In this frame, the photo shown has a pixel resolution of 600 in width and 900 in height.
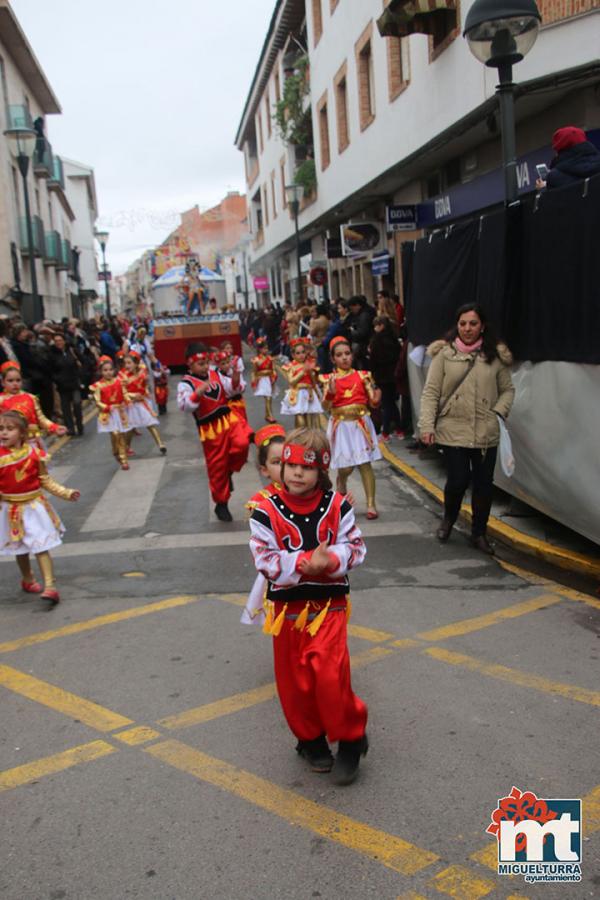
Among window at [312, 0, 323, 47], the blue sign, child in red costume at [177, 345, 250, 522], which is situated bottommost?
child in red costume at [177, 345, 250, 522]

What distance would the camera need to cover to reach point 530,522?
778cm

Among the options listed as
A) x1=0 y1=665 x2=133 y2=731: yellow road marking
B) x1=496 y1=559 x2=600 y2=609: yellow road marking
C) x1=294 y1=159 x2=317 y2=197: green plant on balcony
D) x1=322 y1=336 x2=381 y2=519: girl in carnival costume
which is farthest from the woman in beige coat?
x1=294 y1=159 x2=317 y2=197: green plant on balcony

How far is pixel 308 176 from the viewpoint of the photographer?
96.6 ft

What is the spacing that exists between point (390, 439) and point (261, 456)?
779 centimetres

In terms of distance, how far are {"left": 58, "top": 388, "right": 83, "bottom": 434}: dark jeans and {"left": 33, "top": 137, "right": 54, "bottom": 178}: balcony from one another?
19.7 m

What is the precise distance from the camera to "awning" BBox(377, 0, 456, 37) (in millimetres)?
13812

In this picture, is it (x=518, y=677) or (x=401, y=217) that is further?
(x=401, y=217)

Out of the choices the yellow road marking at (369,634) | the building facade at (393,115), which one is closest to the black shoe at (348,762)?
the yellow road marking at (369,634)

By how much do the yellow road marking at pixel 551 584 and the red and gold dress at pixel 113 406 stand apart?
7186 millimetres

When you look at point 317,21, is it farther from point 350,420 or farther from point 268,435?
point 268,435

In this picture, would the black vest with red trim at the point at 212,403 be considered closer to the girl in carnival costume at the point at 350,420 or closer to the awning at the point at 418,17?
the girl in carnival costume at the point at 350,420

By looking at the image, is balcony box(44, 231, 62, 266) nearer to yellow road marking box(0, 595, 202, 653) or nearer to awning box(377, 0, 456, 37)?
awning box(377, 0, 456, 37)

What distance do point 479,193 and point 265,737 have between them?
→ 11920 millimetres

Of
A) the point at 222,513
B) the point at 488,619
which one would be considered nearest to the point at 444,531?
the point at 488,619
